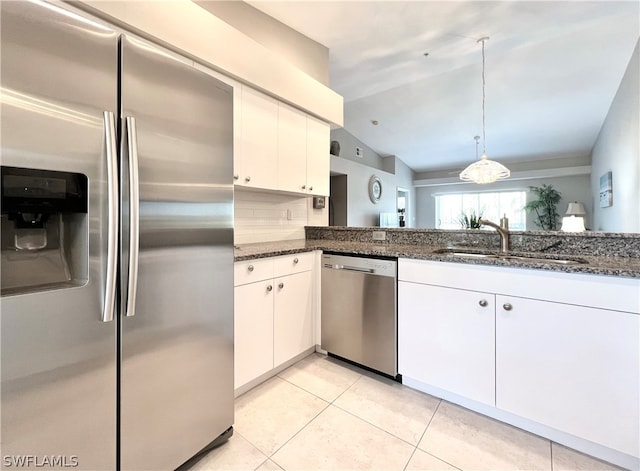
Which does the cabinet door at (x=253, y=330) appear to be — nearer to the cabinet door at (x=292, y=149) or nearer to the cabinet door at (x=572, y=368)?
the cabinet door at (x=292, y=149)

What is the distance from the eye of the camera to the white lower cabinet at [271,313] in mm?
1675

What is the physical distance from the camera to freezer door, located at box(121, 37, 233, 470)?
38.8 inches

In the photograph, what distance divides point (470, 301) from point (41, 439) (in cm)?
180

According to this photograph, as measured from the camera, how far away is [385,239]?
248cm

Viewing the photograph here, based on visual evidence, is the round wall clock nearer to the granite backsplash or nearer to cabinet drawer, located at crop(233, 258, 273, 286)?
the granite backsplash

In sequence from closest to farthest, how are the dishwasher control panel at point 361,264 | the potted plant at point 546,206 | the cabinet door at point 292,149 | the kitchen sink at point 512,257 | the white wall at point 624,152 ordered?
the kitchen sink at point 512,257 → the dishwasher control panel at point 361,264 → the cabinet door at point 292,149 → the white wall at point 624,152 → the potted plant at point 546,206

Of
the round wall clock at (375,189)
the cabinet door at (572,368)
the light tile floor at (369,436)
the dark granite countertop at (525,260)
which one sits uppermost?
the round wall clock at (375,189)

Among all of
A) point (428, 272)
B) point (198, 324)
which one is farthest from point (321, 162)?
point (198, 324)

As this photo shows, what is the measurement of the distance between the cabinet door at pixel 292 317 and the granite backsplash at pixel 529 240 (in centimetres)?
80

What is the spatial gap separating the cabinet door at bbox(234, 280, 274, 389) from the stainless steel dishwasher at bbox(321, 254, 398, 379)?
494 millimetres

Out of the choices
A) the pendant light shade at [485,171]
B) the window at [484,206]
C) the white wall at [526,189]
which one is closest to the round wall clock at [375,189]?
the white wall at [526,189]

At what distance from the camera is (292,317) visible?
204 cm

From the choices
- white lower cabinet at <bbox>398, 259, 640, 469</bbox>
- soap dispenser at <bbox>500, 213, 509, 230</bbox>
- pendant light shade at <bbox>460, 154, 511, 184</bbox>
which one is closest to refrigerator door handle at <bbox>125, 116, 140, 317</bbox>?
white lower cabinet at <bbox>398, 259, 640, 469</bbox>

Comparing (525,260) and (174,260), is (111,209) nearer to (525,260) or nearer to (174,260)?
(174,260)
